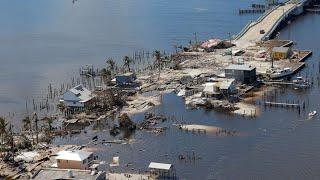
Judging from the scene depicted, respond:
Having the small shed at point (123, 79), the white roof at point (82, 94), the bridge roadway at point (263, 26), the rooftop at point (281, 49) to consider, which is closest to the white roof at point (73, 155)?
the white roof at point (82, 94)

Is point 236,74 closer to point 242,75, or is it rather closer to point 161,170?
point 242,75

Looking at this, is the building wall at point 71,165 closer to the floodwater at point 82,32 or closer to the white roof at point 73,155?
the white roof at point 73,155

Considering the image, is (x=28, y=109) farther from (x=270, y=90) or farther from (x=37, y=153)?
(x=270, y=90)

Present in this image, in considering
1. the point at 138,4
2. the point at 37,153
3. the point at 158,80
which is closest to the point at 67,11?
the point at 138,4

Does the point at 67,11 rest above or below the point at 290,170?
above

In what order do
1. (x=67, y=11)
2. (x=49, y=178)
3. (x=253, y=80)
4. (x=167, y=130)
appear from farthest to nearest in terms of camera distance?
(x=67, y=11), (x=253, y=80), (x=167, y=130), (x=49, y=178)

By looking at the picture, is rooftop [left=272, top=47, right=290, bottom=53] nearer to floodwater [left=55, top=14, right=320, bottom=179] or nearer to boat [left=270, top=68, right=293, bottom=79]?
boat [left=270, top=68, right=293, bottom=79]

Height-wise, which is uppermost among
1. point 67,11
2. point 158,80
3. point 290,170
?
point 67,11
